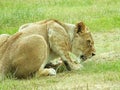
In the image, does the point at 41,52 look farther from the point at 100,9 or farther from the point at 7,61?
the point at 100,9

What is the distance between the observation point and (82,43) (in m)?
10.7

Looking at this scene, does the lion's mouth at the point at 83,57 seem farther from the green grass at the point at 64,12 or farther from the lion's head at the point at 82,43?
the green grass at the point at 64,12

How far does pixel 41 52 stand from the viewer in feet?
31.7

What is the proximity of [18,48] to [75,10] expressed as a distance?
1094 centimetres

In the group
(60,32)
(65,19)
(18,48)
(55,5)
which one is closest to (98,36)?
(65,19)

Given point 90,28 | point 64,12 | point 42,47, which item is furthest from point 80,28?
point 64,12

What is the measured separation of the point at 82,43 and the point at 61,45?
0.69 metres

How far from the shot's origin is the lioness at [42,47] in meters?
9.48

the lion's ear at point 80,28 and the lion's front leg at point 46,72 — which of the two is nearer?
the lion's front leg at point 46,72

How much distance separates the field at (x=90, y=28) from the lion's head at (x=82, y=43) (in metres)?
0.27

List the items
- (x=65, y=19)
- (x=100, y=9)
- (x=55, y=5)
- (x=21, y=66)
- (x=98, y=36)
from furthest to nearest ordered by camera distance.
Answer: (x=55, y=5)
(x=100, y=9)
(x=65, y=19)
(x=98, y=36)
(x=21, y=66)

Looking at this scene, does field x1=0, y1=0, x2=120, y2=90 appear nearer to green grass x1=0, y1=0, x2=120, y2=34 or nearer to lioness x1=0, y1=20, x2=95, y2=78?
green grass x1=0, y1=0, x2=120, y2=34

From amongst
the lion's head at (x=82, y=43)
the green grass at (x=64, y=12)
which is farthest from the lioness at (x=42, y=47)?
the green grass at (x=64, y=12)

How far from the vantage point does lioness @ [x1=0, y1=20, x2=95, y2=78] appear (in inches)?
373
